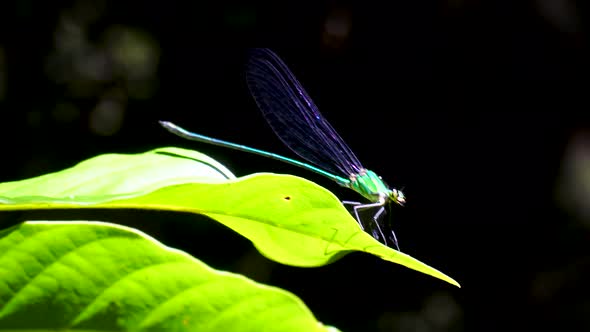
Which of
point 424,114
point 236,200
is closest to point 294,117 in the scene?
point 236,200

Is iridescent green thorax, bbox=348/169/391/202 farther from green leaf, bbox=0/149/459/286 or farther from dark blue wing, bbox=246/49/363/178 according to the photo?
green leaf, bbox=0/149/459/286

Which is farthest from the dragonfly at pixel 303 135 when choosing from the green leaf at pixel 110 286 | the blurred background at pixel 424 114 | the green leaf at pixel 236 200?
the blurred background at pixel 424 114

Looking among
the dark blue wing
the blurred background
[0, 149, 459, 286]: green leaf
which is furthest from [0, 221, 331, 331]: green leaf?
the blurred background

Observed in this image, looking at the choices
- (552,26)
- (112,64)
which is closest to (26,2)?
(112,64)

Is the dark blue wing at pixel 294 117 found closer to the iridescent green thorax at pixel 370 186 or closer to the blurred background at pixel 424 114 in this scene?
the iridescent green thorax at pixel 370 186

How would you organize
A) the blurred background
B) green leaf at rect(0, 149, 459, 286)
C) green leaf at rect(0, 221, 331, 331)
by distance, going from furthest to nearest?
1. the blurred background
2. green leaf at rect(0, 149, 459, 286)
3. green leaf at rect(0, 221, 331, 331)

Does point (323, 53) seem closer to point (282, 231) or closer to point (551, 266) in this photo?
point (551, 266)
